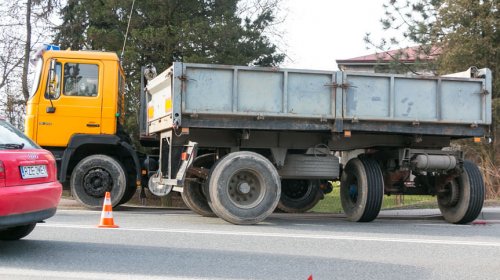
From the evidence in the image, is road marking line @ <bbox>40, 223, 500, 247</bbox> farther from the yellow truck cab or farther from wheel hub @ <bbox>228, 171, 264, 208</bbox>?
the yellow truck cab

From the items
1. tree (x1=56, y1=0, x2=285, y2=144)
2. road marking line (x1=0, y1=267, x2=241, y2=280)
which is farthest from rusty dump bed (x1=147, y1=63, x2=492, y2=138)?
tree (x1=56, y1=0, x2=285, y2=144)

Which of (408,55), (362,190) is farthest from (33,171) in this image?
(408,55)

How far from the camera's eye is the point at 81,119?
458 inches

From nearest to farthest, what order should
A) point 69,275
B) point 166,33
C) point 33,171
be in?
point 69,275 → point 33,171 → point 166,33

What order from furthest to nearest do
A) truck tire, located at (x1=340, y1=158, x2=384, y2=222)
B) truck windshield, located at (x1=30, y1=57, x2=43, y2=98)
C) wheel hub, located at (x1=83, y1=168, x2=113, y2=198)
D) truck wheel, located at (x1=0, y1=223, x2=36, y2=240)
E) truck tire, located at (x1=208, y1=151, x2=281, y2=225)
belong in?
1. wheel hub, located at (x1=83, y1=168, x2=113, y2=198)
2. truck windshield, located at (x1=30, y1=57, x2=43, y2=98)
3. truck tire, located at (x1=340, y1=158, x2=384, y2=222)
4. truck tire, located at (x1=208, y1=151, x2=281, y2=225)
5. truck wheel, located at (x1=0, y1=223, x2=36, y2=240)

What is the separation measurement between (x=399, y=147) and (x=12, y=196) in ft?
22.4

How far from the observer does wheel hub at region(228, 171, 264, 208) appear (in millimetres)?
9344

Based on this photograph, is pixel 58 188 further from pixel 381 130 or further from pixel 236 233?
pixel 381 130

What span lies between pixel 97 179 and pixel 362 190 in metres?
5.09

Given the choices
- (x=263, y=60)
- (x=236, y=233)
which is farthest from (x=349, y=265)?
(x=263, y=60)

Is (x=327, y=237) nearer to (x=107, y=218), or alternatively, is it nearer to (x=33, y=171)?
(x=107, y=218)

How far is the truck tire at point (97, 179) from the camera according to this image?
11.6m

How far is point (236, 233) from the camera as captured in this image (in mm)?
8195

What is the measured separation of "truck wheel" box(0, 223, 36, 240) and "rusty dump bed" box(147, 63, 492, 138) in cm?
275
